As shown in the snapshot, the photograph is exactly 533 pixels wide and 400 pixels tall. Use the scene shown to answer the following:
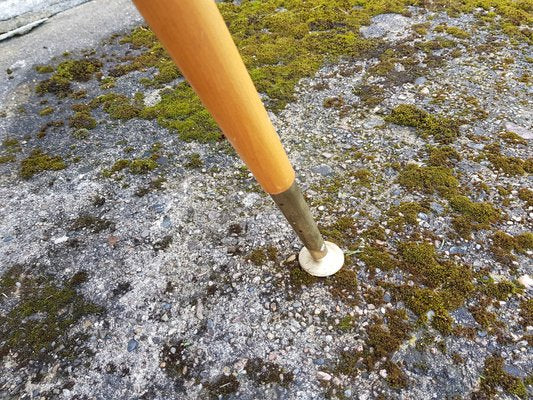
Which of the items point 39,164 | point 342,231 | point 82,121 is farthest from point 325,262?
point 82,121

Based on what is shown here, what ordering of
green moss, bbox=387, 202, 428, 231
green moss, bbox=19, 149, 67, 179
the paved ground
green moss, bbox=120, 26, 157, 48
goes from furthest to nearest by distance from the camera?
green moss, bbox=120, 26, 157, 48 → green moss, bbox=19, 149, 67, 179 → green moss, bbox=387, 202, 428, 231 → the paved ground

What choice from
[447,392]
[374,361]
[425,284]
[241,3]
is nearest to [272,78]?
[241,3]

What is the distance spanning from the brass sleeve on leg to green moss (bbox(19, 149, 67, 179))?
364cm

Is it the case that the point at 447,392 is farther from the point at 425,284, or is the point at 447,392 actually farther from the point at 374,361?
the point at 425,284

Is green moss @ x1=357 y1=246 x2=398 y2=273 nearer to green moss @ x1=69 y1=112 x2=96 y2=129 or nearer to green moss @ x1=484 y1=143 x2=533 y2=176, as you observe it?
green moss @ x1=484 y1=143 x2=533 y2=176

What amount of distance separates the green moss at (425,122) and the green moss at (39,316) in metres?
4.09

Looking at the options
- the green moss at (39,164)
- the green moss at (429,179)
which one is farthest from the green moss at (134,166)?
the green moss at (429,179)

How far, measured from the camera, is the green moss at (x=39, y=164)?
520 cm

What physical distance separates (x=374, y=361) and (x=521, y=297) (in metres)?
1.43

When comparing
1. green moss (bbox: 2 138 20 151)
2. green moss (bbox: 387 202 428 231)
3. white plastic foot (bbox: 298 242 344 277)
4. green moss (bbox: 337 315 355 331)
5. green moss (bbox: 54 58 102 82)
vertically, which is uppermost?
green moss (bbox: 54 58 102 82)

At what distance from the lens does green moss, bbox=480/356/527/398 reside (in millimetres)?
2943

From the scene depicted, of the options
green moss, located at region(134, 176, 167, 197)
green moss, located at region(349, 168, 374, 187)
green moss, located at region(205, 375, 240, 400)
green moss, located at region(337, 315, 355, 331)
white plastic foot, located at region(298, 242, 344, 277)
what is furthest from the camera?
green moss, located at region(134, 176, 167, 197)

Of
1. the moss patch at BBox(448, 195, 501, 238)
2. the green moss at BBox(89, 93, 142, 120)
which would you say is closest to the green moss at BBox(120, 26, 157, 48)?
the green moss at BBox(89, 93, 142, 120)

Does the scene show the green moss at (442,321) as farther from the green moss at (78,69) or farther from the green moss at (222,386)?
the green moss at (78,69)
